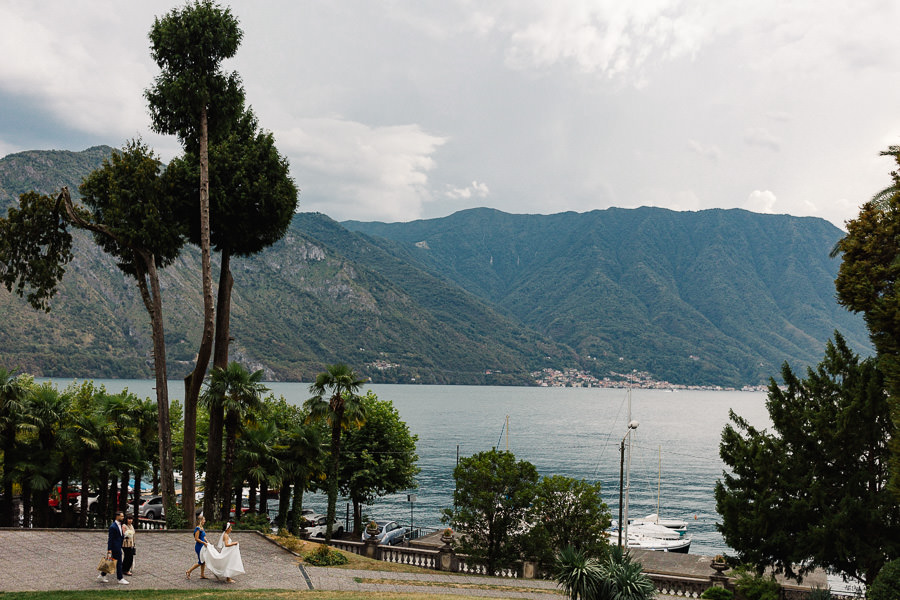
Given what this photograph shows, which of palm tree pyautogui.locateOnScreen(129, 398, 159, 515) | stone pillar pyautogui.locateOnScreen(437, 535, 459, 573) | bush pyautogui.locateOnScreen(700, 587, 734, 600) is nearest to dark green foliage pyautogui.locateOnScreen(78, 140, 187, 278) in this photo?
palm tree pyautogui.locateOnScreen(129, 398, 159, 515)

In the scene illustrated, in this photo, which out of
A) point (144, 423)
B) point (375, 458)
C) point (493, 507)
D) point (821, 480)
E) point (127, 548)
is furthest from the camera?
point (375, 458)

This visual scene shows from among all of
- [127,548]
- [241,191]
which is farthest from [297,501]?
[127,548]

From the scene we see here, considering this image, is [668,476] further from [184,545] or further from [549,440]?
[184,545]

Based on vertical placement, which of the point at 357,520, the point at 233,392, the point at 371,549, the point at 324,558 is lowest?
the point at 357,520

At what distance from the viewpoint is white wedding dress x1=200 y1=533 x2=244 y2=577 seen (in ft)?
64.3

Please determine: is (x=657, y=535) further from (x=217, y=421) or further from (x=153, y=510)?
(x=217, y=421)

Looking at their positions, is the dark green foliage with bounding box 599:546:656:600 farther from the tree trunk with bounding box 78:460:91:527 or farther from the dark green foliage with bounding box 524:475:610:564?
the tree trunk with bounding box 78:460:91:527

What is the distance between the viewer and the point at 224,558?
64.8 feet

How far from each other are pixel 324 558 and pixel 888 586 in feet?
58.0

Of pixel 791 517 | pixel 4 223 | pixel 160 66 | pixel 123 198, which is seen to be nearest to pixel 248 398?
pixel 123 198

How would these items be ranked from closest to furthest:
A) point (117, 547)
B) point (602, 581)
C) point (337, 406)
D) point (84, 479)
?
point (602, 581) < point (117, 547) < point (84, 479) < point (337, 406)

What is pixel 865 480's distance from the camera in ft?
75.8

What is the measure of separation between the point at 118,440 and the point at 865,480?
35.6 m

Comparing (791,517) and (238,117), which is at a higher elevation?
(238,117)
